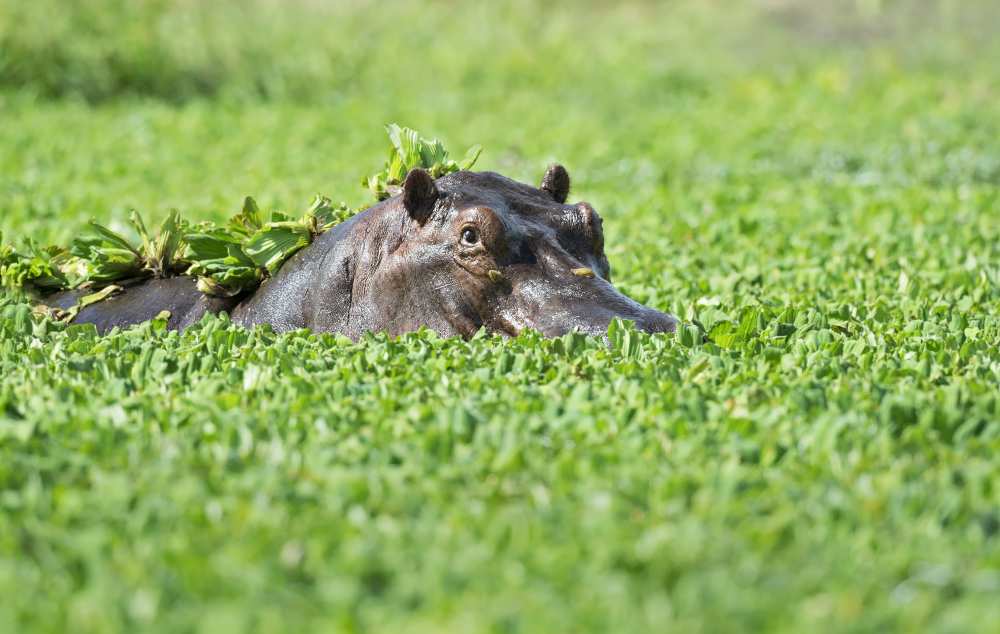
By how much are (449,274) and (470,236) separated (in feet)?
0.52

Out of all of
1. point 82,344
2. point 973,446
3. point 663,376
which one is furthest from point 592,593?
point 82,344

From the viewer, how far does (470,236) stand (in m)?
5.08

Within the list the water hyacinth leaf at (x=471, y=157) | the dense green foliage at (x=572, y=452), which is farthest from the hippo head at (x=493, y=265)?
the water hyacinth leaf at (x=471, y=157)

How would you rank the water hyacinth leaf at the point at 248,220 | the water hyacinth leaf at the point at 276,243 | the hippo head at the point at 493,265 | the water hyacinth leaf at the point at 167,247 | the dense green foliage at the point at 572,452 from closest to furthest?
the dense green foliage at the point at 572,452
the hippo head at the point at 493,265
the water hyacinth leaf at the point at 276,243
the water hyacinth leaf at the point at 248,220
the water hyacinth leaf at the point at 167,247

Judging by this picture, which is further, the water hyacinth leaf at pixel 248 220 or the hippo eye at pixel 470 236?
the water hyacinth leaf at pixel 248 220

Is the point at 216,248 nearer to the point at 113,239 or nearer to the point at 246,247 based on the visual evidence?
the point at 246,247

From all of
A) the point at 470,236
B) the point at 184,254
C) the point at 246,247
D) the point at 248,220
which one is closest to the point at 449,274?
the point at 470,236

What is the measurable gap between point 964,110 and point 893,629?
13.8m

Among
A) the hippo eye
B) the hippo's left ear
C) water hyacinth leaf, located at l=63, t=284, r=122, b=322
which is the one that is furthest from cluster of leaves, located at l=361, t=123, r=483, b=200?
water hyacinth leaf, located at l=63, t=284, r=122, b=322

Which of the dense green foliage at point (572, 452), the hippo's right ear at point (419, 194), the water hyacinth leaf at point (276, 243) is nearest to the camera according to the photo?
the dense green foliage at point (572, 452)

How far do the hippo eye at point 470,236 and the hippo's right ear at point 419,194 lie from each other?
21 cm

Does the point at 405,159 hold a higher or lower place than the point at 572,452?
higher

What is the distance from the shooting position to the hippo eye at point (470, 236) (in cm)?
506

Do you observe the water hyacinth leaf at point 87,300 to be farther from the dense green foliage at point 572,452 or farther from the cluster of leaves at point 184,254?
the dense green foliage at point 572,452
